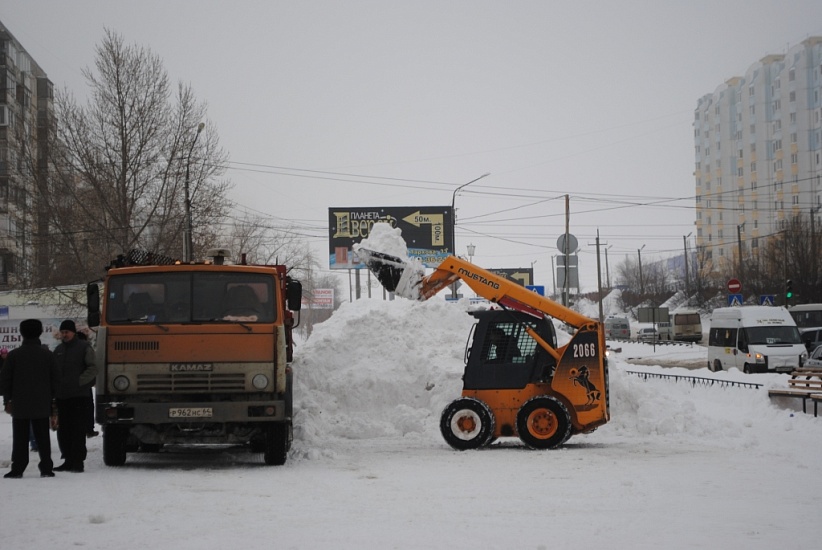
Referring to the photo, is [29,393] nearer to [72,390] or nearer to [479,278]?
[72,390]

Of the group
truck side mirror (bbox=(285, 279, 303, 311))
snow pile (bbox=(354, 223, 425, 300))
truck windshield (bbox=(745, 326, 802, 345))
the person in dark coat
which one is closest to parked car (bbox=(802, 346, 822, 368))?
truck windshield (bbox=(745, 326, 802, 345))

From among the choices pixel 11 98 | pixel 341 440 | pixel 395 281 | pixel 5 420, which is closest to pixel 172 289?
pixel 395 281

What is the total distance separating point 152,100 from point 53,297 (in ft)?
23.6

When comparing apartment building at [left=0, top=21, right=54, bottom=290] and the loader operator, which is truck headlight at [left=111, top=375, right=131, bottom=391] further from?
apartment building at [left=0, top=21, right=54, bottom=290]

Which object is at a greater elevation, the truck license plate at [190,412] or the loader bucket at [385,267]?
the loader bucket at [385,267]

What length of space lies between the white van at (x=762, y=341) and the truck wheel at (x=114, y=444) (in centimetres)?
2550

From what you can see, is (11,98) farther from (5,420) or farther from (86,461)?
(86,461)

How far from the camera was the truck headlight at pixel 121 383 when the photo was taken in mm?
11789

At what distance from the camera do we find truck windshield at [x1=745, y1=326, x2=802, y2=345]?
32625 mm

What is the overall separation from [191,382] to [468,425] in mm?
4717

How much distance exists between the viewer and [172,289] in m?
12.2

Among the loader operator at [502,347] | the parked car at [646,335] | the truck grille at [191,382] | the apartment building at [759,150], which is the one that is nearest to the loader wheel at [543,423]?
the loader operator at [502,347]

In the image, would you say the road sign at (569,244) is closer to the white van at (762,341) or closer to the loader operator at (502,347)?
the white van at (762,341)

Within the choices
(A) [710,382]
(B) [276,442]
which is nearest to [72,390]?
(B) [276,442]
